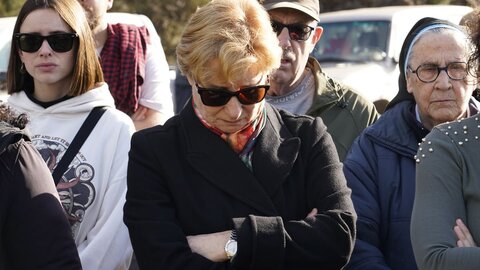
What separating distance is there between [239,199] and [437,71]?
45.9 inches

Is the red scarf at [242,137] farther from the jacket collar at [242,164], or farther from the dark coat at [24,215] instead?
the dark coat at [24,215]

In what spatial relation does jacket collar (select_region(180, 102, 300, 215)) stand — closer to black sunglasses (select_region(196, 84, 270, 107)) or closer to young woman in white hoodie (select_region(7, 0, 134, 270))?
black sunglasses (select_region(196, 84, 270, 107))

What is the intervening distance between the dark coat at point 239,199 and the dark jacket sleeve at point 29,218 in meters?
0.33

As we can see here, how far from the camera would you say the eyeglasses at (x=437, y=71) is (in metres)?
4.31

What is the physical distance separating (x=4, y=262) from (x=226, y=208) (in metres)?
0.82

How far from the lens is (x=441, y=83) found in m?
4.32

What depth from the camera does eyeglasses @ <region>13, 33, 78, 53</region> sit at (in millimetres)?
4504

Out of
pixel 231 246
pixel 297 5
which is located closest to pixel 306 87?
pixel 297 5

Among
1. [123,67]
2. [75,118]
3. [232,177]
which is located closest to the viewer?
[232,177]

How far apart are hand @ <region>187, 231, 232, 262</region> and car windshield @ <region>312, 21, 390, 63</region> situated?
831 centimetres

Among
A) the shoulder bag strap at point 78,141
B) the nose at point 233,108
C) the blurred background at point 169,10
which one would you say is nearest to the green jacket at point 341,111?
the shoulder bag strap at point 78,141

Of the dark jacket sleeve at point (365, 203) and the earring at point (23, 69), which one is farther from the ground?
the earring at point (23, 69)

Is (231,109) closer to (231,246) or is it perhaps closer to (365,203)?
(231,246)

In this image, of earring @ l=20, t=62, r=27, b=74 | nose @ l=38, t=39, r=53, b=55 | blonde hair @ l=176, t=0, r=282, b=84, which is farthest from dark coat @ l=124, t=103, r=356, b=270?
earring @ l=20, t=62, r=27, b=74
